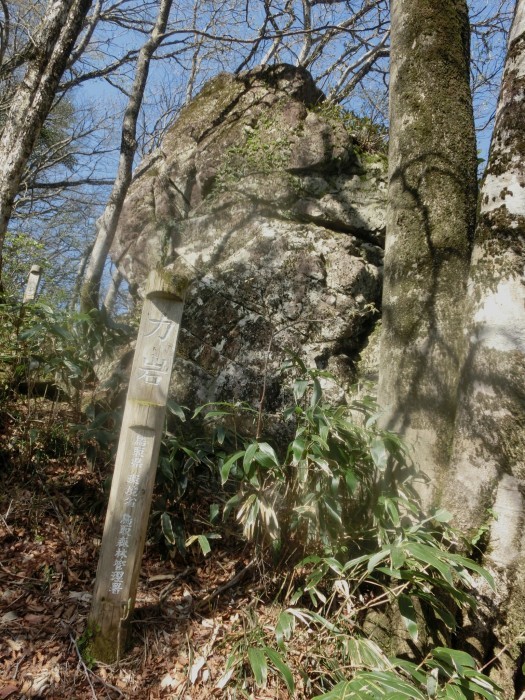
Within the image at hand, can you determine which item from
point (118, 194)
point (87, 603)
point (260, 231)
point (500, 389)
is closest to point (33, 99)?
point (118, 194)

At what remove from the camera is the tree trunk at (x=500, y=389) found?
234 cm

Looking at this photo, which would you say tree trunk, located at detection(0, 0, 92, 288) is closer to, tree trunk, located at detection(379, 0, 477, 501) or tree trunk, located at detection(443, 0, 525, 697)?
tree trunk, located at detection(379, 0, 477, 501)

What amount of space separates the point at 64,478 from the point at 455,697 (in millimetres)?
2821

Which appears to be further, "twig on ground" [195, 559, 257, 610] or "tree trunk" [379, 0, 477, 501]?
"twig on ground" [195, 559, 257, 610]

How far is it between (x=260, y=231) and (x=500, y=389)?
128 inches

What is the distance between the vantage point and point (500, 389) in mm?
2434

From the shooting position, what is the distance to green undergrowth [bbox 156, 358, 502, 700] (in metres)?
2.18

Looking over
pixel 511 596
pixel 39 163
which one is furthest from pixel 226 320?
pixel 39 163

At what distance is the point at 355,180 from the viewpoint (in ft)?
17.7

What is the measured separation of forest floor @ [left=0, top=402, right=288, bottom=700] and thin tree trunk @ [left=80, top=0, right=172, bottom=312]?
2381 mm

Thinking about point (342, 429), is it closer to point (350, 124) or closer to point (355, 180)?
point (355, 180)

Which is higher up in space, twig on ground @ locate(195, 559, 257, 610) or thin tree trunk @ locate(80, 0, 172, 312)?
thin tree trunk @ locate(80, 0, 172, 312)

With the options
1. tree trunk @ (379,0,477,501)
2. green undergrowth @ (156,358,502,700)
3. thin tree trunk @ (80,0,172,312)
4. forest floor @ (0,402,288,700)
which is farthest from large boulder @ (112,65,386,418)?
forest floor @ (0,402,288,700)

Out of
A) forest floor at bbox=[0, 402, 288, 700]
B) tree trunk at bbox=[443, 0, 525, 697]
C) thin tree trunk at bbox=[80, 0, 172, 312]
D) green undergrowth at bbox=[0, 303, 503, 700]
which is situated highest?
thin tree trunk at bbox=[80, 0, 172, 312]
